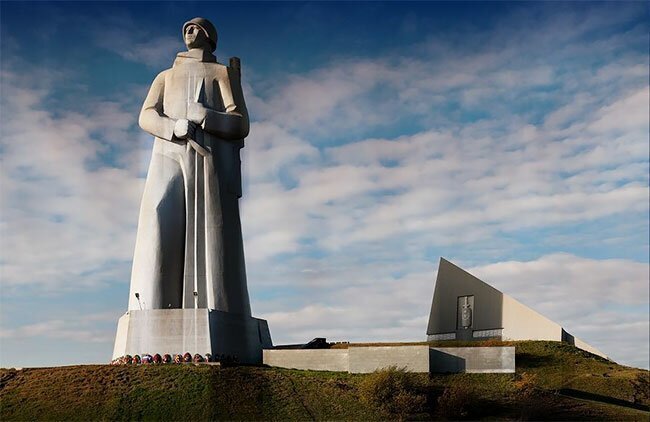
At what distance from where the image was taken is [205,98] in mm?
26297

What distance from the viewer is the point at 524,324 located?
103ft

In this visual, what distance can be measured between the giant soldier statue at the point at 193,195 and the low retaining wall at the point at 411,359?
2.64 m

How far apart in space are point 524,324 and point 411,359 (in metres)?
9.30

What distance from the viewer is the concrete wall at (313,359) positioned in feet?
80.3

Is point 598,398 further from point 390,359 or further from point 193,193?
point 193,193

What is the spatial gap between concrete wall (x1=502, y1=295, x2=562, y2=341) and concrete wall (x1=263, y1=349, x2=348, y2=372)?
9.43 meters

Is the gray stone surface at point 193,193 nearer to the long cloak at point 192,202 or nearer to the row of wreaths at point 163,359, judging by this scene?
the long cloak at point 192,202

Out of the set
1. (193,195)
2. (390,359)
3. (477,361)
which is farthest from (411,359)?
(193,195)

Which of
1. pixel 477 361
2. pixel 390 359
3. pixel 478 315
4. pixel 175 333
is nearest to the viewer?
pixel 175 333

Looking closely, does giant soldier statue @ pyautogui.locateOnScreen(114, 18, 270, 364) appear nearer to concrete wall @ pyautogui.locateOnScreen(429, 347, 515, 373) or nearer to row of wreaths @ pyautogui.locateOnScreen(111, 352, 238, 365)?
row of wreaths @ pyautogui.locateOnScreen(111, 352, 238, 365)

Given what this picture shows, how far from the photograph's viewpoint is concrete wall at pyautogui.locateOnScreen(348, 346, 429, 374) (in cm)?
2355

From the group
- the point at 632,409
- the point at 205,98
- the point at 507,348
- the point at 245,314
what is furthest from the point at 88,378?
the point at 632,409

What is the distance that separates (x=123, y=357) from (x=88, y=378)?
1.56 m

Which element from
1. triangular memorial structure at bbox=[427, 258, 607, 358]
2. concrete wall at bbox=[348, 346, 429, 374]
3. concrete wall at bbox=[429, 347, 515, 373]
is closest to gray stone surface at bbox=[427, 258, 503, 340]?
triangular memorial structure at bbox=[427, 258, 607, 358]
